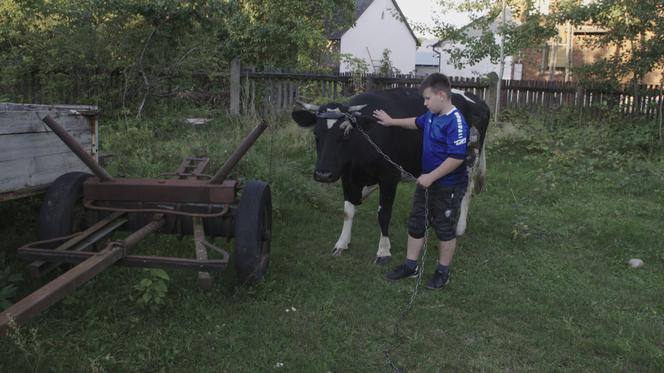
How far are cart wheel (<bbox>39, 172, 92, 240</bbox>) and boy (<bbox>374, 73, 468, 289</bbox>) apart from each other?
8.44 feet

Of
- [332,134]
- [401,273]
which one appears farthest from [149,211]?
[401,273]

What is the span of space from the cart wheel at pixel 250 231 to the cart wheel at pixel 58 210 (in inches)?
47.4

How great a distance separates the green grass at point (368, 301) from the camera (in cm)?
347

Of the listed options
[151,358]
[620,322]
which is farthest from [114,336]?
[620,322]

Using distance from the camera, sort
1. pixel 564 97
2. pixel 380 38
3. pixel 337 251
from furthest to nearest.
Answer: pixel 380 38 < pixel 564 97 < pixel 337 251

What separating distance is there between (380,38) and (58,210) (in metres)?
40.7

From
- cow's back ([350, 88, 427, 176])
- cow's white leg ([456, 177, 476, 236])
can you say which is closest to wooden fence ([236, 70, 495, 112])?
cow's white leg ([456, 177, 476, 236])

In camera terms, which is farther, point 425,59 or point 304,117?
point 425,59

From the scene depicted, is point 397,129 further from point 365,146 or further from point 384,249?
point 384,249

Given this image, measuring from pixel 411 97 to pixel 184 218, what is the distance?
2.93 m

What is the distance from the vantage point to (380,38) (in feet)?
139

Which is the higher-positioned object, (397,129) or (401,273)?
(397,129)

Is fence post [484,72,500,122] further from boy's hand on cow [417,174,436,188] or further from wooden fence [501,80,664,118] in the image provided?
boy's hand on cow [417,174,436,188]

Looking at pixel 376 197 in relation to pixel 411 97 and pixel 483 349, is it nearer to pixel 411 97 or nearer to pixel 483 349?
pixel 411 97
